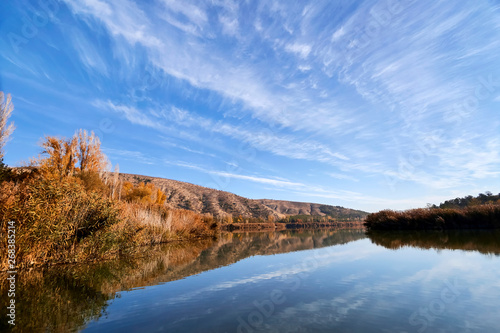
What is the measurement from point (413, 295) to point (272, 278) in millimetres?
3241

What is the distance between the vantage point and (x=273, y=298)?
4.95 meters

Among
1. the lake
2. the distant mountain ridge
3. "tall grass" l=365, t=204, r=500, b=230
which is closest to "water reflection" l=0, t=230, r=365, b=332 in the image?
the lake

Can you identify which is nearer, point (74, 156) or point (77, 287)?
point (77, 287)

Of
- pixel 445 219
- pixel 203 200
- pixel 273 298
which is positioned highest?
pixel 203 200

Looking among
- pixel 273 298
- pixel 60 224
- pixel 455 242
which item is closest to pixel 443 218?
pixel 455 242

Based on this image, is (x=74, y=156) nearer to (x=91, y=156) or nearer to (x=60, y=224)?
(x=91, y=156)

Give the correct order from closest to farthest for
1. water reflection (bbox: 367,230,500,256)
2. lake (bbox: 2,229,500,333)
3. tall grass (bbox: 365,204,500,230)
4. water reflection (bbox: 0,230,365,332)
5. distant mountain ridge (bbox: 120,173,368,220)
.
→ 1. lake (bbox: 2,229,500,333)
2. water reflection (bbox: 0,230,365,332)
3. water reflection (bbox: 367,230,500,256)
4. tall grass (bbox: 365,204,500,230)
5. distant mountain ridge (bbox: 120,173,368,220)

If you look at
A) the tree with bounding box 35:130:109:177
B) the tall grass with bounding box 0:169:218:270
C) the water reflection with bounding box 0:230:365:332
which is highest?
the tree with bounding box 35:130:109:177

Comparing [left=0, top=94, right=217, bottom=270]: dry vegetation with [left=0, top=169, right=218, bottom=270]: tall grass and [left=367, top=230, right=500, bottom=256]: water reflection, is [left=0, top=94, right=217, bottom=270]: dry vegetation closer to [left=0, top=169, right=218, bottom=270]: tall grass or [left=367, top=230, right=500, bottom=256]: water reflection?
[left=0, top=169, right=218, bottom=270]: tall grass

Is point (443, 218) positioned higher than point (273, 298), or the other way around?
point (443, 218)

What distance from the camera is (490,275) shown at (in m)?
5.70

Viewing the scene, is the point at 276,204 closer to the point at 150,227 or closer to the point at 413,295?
the point at 150,227

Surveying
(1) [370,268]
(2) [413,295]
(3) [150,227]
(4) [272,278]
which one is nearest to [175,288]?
(4) [272,278]

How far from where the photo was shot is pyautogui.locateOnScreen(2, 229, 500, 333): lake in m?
3.54
